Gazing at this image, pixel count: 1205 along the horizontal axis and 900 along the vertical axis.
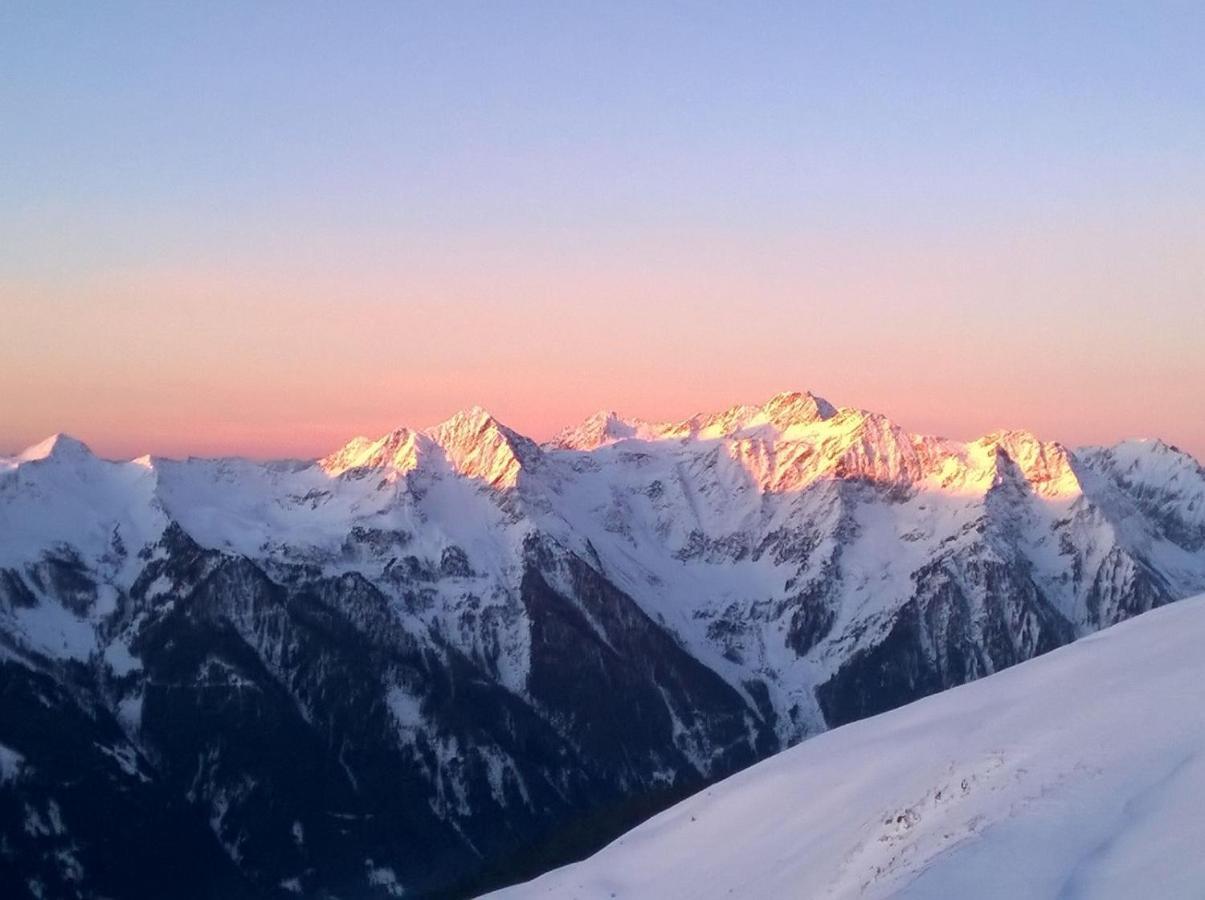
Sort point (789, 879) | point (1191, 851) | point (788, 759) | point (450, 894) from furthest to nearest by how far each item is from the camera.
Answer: point (450, 894) < point (788, 759) < point (789, 879) < point (1191, 851)

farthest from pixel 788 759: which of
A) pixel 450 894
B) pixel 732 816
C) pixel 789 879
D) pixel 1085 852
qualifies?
pixel 450 894

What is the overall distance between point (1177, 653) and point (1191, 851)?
23.4 metres

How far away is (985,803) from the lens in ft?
147

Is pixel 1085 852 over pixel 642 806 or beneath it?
over

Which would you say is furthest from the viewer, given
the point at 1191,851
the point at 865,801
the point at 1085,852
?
the point at 865,801

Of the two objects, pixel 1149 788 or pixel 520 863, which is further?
pixel 520 863

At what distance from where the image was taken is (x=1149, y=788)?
4166 centimetres

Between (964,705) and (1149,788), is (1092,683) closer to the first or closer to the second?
(964,705)

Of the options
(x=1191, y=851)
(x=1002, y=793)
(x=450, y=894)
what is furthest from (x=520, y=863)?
(x=1191, y=851)

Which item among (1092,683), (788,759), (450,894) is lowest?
(450,894)

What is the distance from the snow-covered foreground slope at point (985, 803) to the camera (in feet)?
124

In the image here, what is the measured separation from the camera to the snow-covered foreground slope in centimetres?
3791

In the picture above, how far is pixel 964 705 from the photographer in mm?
65938

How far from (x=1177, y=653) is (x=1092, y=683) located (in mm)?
3559
